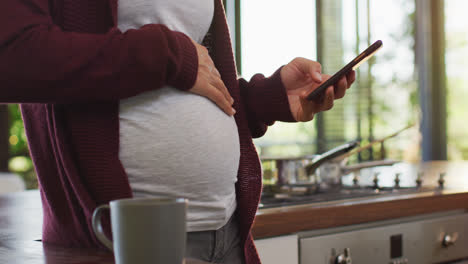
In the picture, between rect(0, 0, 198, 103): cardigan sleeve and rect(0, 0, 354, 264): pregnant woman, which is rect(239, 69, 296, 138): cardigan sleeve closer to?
rect(0, 0, 354, 264): pregnant woman

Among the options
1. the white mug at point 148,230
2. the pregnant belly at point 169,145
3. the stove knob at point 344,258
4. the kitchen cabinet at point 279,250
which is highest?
the pregnant belly at point 169,145

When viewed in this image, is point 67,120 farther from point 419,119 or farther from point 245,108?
point 419,119

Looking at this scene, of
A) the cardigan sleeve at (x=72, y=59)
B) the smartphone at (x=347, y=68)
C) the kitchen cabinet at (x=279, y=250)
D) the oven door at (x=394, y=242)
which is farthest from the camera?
the oven door at (x=394, y=242)

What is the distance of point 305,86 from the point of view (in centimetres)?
104

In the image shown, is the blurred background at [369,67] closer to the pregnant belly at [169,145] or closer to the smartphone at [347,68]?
the smartphone at [347,68]

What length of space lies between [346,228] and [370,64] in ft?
14.0

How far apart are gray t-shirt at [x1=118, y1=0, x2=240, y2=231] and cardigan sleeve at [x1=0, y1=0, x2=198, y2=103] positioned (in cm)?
5

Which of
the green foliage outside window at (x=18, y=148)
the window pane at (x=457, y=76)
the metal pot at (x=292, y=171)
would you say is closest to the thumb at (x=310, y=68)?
the metal pot at (x=292, y=171)

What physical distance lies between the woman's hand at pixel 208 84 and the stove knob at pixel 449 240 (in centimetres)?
95

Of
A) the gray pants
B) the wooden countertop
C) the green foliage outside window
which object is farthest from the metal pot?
the green foliage outside window

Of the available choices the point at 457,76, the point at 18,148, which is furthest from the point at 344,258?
the point at 457,76

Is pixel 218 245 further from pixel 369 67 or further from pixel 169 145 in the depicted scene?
pixel 369 67

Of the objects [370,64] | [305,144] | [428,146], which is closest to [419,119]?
[428,146]

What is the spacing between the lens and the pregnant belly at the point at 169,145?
2.43 ft
